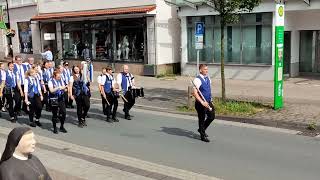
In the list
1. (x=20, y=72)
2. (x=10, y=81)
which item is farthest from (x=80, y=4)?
(x=10, y=81)

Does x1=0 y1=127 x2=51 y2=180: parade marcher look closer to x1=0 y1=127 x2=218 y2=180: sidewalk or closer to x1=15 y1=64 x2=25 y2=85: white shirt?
x1=0 y1=127 x2=218 y2=180: sidewalk

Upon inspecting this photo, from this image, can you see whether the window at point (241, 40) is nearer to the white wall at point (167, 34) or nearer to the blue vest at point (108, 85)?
the white wall at point (167, 34)

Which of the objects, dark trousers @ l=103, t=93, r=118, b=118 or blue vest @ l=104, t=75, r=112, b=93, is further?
dark trousers @ l=103, t=93, r=118, b=118

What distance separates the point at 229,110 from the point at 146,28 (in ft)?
40.4

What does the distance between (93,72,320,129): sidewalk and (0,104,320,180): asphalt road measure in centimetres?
140

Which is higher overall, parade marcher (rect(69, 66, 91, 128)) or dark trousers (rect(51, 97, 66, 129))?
parade marcher (rect(69, 66, 91, 128))

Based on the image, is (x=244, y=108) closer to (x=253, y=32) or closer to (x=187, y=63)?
(x=253, y=32)

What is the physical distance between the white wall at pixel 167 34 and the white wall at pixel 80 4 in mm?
832

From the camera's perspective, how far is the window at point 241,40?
21328 millimetres

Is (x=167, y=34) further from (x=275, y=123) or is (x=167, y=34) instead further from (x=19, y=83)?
(x=275, y=123)

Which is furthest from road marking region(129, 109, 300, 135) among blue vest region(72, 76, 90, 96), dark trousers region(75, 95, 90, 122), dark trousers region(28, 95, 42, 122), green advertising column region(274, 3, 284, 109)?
dark trousers region(28, 95, 42, 122)

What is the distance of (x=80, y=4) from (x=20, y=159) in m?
25.8

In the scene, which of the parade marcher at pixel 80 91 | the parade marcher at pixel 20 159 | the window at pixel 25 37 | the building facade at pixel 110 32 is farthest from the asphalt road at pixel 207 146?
the window at pixel 25 37

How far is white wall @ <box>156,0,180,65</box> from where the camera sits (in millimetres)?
24812
